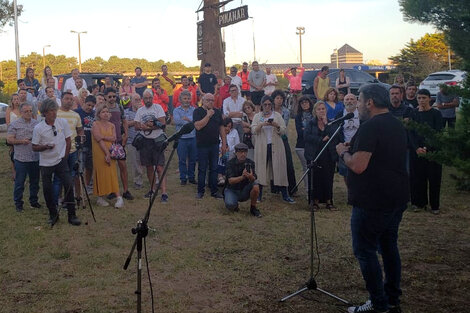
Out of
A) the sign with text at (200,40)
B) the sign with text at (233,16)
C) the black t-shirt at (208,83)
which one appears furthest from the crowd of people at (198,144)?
the sign with text at (200,40)

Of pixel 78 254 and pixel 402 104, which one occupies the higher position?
pixel 402 104

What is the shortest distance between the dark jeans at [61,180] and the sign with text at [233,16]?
8801 mm

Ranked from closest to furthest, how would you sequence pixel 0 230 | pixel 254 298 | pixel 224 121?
pixel 254 298, pixel 0 230, pixel 224 121

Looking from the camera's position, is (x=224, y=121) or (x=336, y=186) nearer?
(x=224, y=121)

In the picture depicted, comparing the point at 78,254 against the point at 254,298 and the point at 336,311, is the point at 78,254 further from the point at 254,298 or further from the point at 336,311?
the point at 336,311

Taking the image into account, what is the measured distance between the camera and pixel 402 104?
10.1 metres

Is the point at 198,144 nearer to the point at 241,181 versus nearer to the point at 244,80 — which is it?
the point at 241,181

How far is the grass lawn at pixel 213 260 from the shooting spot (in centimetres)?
565

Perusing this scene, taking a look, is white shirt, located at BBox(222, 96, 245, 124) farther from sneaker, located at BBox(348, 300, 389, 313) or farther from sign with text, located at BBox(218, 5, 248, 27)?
sneaker, located at BBox(348, 300, 389, 313)

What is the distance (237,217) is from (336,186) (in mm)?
3299

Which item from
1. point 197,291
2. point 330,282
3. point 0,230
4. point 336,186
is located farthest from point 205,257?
point 336,186

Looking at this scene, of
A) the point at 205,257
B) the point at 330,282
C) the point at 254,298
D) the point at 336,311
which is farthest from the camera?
the point at 205,257

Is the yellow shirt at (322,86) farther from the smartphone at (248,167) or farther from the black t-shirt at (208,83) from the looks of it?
the smartphone at (248,167)

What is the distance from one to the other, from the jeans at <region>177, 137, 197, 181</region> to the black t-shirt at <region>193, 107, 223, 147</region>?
44.6 inches
